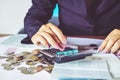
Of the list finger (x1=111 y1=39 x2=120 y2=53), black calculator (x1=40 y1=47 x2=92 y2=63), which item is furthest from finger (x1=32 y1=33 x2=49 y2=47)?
finger (x1=111 y1=39 x2=120 y2=53)

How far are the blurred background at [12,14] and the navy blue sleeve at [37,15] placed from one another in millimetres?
1100

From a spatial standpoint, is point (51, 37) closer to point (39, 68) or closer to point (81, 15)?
point (39, 68)

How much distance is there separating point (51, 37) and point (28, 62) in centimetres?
14

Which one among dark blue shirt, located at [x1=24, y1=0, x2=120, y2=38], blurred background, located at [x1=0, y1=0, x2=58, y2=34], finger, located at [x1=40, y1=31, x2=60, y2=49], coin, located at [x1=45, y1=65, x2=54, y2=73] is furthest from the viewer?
blurred background, located at [x1=0, y1=0, x2=58, y2=34]

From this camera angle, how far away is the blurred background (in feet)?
7.24

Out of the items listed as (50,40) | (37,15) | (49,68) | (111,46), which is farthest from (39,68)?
(37,15)

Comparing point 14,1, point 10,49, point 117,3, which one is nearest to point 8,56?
point 10,49

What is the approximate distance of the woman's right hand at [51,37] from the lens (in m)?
0.78

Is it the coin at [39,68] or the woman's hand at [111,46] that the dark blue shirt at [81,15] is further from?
the coin at [39,68]

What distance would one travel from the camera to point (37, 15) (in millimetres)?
1049

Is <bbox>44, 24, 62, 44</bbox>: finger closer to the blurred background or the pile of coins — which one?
the pile of coins

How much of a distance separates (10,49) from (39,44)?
11cm

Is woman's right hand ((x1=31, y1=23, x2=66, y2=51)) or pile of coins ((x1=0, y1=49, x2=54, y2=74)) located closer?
pile of coins ((x1=0, y1=49, x2=54, y2=74))

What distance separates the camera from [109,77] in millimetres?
583
